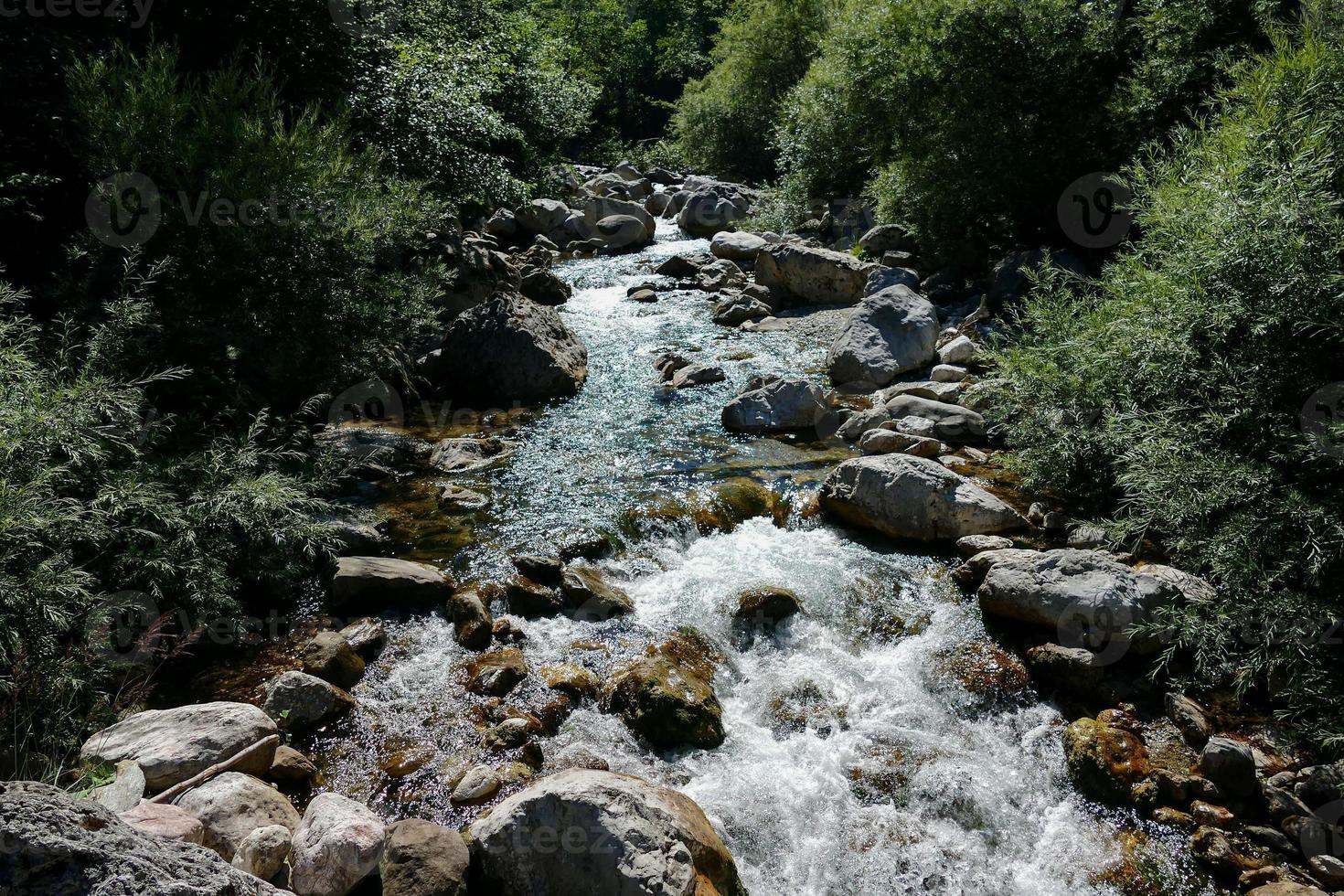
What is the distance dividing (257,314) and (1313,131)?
10121 millimetres

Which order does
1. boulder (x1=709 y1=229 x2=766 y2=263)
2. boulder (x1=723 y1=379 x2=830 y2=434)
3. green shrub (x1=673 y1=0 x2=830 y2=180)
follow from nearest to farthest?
boulder (x1=723 y1=379 x2=830 y2=434) < boulder (x1=709 y1=229 x2=766 y2=263) < green shrub (x1=673 y1=0 x2=830 y2=180)

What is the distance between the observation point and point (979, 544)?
7699 mm

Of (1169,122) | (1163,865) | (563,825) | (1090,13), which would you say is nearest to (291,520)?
(563,825)

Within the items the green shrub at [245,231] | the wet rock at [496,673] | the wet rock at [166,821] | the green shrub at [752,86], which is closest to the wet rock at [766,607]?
the wet rock at [496,673]

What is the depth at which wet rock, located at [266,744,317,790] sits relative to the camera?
5184 millimetres

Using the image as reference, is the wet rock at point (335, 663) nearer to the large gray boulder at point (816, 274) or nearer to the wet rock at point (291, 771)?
the wet rock at point (291, 771)

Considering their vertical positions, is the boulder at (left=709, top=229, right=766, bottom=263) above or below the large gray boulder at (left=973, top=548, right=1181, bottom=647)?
above

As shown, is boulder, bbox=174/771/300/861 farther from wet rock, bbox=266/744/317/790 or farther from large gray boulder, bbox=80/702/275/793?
wet rock, bbox=266/744/317/790

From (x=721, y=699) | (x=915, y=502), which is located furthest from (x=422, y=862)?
(x=915, y=502)

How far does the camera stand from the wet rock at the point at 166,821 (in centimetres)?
414

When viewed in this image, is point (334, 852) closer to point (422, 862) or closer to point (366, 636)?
point (422, 862)

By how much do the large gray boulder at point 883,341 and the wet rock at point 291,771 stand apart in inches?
359

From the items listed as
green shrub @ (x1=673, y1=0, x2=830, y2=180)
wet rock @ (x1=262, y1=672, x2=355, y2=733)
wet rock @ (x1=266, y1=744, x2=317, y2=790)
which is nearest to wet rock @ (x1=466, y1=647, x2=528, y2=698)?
wet rock @ (x1=262, y1=672, x2=355, y2=733)

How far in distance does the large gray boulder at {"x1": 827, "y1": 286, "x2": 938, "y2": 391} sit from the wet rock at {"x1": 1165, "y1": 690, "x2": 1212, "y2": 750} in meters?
6.77
